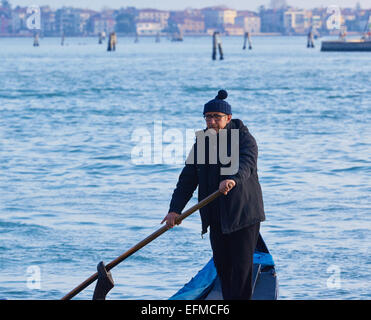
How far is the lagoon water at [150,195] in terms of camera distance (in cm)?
1088

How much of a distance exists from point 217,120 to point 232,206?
61 centimetres

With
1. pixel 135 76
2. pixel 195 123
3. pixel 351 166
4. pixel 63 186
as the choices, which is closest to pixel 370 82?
pixel 135 76

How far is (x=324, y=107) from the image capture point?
37.9m

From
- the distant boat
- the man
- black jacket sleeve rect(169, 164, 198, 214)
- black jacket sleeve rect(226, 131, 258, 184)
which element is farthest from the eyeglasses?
the distant boat

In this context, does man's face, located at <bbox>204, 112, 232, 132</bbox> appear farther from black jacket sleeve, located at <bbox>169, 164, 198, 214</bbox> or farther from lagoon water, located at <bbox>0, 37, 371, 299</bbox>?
lagoon water, located at <bbox>0, 37, 371, 299</bbox>

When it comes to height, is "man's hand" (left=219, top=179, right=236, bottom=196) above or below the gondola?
above

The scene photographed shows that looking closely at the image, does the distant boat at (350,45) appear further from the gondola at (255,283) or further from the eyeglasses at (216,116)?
the eyeglasses at (216,116)

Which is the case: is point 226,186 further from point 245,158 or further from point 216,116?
point 216,116

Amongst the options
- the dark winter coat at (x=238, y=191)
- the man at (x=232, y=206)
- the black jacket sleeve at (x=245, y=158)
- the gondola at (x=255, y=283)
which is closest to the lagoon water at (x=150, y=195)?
→ the gondola at (x=255, y=283)

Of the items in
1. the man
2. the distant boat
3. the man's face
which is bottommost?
the distant boat

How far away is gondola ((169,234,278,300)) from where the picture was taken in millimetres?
7430
